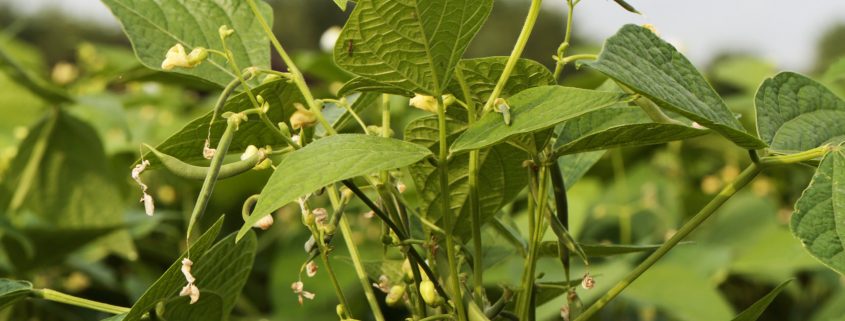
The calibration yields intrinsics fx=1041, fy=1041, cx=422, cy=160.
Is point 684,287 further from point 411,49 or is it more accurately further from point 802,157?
point 411,49

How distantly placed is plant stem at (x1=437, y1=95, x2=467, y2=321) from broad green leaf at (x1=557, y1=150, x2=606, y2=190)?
0.22 meters

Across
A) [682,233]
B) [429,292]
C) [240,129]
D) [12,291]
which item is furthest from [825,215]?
[12,291]

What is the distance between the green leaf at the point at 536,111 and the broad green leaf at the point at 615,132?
3cm

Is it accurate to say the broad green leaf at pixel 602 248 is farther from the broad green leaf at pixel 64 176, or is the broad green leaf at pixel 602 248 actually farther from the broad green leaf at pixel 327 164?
the broad green leaf at pixel 64 176

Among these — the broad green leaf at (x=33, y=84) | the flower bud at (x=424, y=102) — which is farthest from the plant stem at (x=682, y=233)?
the broad green leaf at (x=33, y=84)

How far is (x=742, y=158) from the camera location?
2020mm

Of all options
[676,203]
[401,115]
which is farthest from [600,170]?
[401,115]

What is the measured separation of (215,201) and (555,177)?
1184mm

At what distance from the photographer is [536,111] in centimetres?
44

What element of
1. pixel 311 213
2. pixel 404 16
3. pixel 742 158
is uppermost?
pixel 404 16

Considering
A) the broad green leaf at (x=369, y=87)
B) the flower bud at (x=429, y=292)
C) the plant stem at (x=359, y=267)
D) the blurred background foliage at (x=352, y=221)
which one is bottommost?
the blurred background foliage at (x=352, y=221)

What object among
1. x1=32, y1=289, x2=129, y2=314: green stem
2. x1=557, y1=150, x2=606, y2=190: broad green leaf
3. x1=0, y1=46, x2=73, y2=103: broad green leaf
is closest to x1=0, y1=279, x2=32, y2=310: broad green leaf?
x1=32, y1=289, x2=129, y2=314: green stem

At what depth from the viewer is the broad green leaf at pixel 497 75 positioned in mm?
496

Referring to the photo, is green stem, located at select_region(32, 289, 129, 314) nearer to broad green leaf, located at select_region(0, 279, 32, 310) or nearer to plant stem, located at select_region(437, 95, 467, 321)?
broad green leaf, located at select_region(0, 279, 32, 310)
